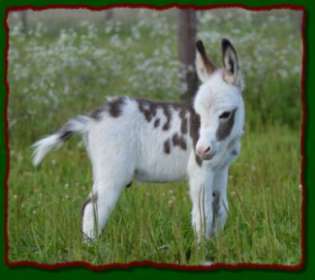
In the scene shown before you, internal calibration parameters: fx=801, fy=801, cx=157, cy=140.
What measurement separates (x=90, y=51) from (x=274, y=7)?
2518 mm

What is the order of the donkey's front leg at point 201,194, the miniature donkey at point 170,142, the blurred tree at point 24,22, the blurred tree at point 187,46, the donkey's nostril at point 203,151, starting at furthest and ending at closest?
the blurred tree at point 24,22 → the blurred tree at point 187,46 → the donkey's front leg at point 201,194 → the miniature donkey at point 170,142 → the donkey's nostril at point 203,151

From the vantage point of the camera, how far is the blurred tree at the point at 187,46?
19.8ft

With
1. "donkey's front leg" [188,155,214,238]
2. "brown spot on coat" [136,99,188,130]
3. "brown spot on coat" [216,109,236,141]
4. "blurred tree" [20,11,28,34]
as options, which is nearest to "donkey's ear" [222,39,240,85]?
"brown spot on coat" [216,109,236,141]

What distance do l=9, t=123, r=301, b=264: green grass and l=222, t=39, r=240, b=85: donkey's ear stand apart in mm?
753

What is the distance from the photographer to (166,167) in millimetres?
4172

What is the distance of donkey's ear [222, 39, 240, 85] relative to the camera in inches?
151

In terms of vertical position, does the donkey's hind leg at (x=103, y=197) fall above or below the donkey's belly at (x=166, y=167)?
below

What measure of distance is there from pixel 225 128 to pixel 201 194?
0.36 m

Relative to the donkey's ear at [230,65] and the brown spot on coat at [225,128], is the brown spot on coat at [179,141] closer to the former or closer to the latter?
the brown spot on coat at [225,128]

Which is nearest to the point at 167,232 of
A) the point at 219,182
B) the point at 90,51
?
the point at 219,182

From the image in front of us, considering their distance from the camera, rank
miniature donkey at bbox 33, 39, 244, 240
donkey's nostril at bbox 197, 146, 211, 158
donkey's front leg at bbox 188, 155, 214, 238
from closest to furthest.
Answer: donkey's nostril at bbox 197, 146, 211, 158, miniature donkey at bbox 33, 39, 244, 240, donkey's front leg at bbox 188, 155, 214, 238

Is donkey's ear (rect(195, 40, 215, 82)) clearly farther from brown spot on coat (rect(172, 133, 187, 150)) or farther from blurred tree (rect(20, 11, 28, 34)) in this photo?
blurred tree (rect(20, 11, 28, 34))

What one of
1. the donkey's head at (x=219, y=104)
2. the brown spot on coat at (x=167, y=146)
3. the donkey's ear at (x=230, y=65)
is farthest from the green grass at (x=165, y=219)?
the donkey's ear at (x=230, y=65)

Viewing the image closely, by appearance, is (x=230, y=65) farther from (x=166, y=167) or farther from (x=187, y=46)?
(x=187, y=46)
